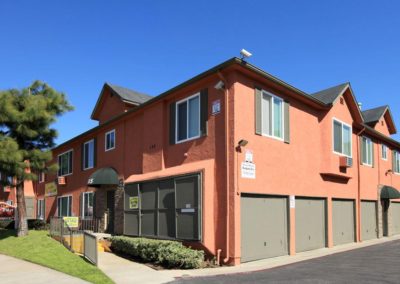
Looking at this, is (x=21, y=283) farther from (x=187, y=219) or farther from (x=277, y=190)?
(x=277, y=190)

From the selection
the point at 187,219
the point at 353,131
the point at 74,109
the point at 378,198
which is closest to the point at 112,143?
the point at 74,109

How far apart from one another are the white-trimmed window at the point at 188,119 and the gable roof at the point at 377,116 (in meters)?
14.9

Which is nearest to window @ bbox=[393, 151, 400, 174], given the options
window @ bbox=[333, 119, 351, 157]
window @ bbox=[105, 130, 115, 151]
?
window @ bbox=[333, 119, 351, 157]

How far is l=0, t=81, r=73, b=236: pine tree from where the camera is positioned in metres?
20.1

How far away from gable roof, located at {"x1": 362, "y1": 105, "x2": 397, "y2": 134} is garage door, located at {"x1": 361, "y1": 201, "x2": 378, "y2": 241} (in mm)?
5533

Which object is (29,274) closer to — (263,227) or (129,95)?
(263,227)

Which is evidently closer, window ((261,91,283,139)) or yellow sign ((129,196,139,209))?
window ((261,91,283,139))

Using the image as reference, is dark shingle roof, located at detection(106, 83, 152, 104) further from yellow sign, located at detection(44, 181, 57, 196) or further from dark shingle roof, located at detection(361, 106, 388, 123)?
dark shingle roof, located at detection(361, 106, 388, 123)

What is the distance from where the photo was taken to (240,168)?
1375 cm

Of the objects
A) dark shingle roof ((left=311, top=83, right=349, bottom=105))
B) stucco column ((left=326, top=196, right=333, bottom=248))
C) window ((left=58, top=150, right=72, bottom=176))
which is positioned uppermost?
dark shingle roof ((left=311, top=83, right=349, bottom=105))

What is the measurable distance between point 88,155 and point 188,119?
11.5m

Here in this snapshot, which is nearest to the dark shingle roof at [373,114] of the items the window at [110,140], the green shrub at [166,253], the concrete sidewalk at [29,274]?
the window at [110,140]

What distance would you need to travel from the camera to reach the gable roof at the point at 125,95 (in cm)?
2367

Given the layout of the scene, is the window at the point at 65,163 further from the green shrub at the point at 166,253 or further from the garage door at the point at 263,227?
the garage door at the point at 263,227
